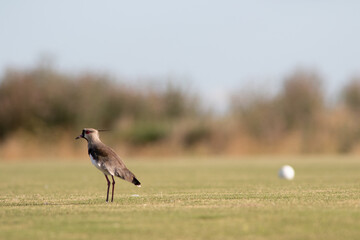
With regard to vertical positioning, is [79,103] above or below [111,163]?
above

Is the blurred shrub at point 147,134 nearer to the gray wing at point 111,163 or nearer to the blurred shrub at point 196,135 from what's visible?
the blurred shrub at point 196,135

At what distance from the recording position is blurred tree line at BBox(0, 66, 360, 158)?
44750 mm

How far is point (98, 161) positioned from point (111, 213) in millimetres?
1480

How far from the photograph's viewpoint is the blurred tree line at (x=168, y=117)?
Answer: 44750mm

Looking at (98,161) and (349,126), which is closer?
(98,161)

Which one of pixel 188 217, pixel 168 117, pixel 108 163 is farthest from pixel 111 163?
pixel 168 117

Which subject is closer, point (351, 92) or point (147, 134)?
point (147, 134)

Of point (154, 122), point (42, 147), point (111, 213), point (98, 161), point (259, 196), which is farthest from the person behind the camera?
point (154, 122)

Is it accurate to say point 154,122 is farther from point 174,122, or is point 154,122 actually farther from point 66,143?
point 66,143

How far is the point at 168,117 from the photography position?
55.4 meters

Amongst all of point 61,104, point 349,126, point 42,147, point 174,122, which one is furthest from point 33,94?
point 349,126

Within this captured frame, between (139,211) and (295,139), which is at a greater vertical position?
(295,139)

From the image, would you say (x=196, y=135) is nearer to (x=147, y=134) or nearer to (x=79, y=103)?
(x=147, y=134)

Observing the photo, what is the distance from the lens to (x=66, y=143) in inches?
1743
